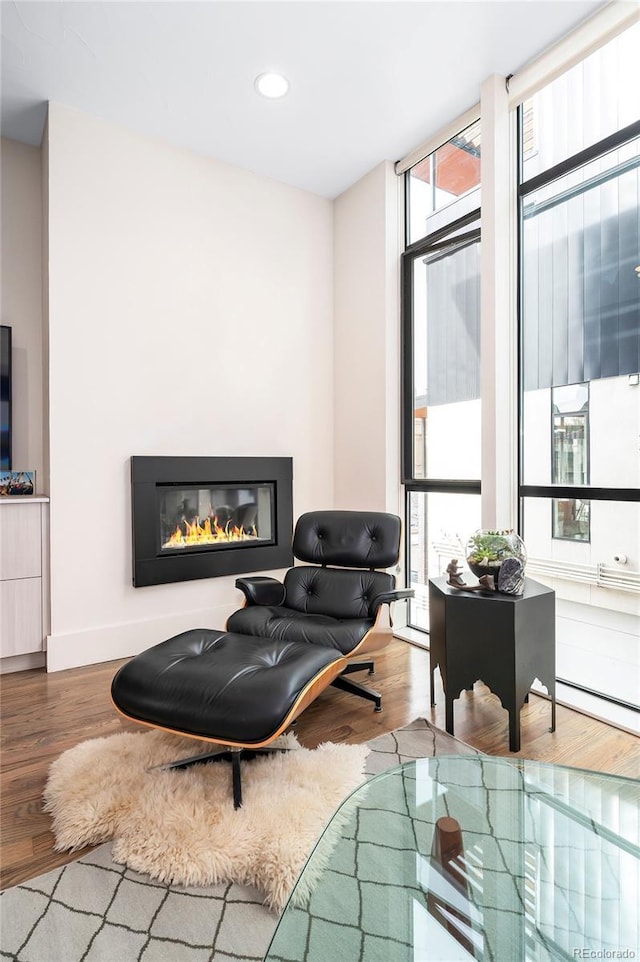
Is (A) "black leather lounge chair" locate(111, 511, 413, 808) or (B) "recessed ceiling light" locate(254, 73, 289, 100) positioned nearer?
(A) "black leather lounge chair" locate(111, 511, 413, 808)

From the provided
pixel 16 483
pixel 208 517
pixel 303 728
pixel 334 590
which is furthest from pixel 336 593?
pixel 16 483

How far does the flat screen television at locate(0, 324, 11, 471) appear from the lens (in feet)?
9.90

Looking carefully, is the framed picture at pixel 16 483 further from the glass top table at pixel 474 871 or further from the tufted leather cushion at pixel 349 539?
the glass top table at pixel 474 871

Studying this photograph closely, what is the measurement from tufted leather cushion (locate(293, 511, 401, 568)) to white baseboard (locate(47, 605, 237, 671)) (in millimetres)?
937

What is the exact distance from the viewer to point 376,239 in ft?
11.6

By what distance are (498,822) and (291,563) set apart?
270cm

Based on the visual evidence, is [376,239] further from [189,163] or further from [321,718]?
[321,718]

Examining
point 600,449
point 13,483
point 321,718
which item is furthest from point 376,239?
point 321,718

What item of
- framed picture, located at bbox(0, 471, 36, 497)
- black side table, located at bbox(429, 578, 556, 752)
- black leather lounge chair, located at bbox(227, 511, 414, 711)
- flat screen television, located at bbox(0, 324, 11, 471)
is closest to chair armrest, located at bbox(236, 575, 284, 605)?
black leather lounge chair, located at bbox(227, 511, 414, 711)

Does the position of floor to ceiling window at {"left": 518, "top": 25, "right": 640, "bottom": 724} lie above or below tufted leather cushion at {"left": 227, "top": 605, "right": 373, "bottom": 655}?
above

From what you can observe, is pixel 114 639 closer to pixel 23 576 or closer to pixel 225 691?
pixel 23 576

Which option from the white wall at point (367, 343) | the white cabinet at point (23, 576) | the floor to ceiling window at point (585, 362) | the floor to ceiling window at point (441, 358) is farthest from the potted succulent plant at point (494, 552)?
the white cabinet at point (23, 576)

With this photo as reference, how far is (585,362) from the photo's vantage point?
96.8 inches

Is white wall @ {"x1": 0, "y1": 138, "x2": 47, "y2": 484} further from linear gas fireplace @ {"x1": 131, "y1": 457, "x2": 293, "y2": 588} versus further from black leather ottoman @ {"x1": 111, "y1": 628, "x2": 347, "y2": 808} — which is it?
black leather ottoman @ {"x1": 111, "y1": 628, "x2": 347, "y2": 808}
